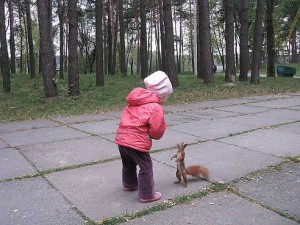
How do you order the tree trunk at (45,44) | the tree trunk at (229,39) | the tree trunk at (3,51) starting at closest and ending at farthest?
the tree trunk at (45,44) → the tree trunk at (3,51) → the tree trunk at (229,39)

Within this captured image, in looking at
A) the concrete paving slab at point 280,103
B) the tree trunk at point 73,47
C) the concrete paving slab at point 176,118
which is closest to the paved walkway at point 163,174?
the concrete paving slab at point 176,118

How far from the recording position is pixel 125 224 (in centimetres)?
329

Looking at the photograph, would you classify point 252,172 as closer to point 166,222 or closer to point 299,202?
point 299,202

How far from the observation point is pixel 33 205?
3.75 m

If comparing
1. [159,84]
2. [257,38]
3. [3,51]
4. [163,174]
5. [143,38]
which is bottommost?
[163,174]

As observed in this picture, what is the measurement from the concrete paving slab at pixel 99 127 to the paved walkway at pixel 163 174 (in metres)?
0.02

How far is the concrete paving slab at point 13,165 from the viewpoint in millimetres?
4801

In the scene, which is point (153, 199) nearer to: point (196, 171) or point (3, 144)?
point (196, 171)

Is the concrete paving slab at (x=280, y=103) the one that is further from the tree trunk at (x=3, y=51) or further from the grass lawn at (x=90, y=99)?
the tree trunk at (x=3, y=51)

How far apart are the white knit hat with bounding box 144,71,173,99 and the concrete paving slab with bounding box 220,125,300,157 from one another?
2.49m

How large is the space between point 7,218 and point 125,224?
111 centimetres

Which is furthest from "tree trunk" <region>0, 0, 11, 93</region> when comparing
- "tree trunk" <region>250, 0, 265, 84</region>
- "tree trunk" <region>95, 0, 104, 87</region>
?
"tree trunk" <region>250, 0, 265, 84</region>

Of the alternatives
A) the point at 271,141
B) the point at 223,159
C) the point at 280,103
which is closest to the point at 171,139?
the point at 223,159

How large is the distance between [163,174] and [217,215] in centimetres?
130
